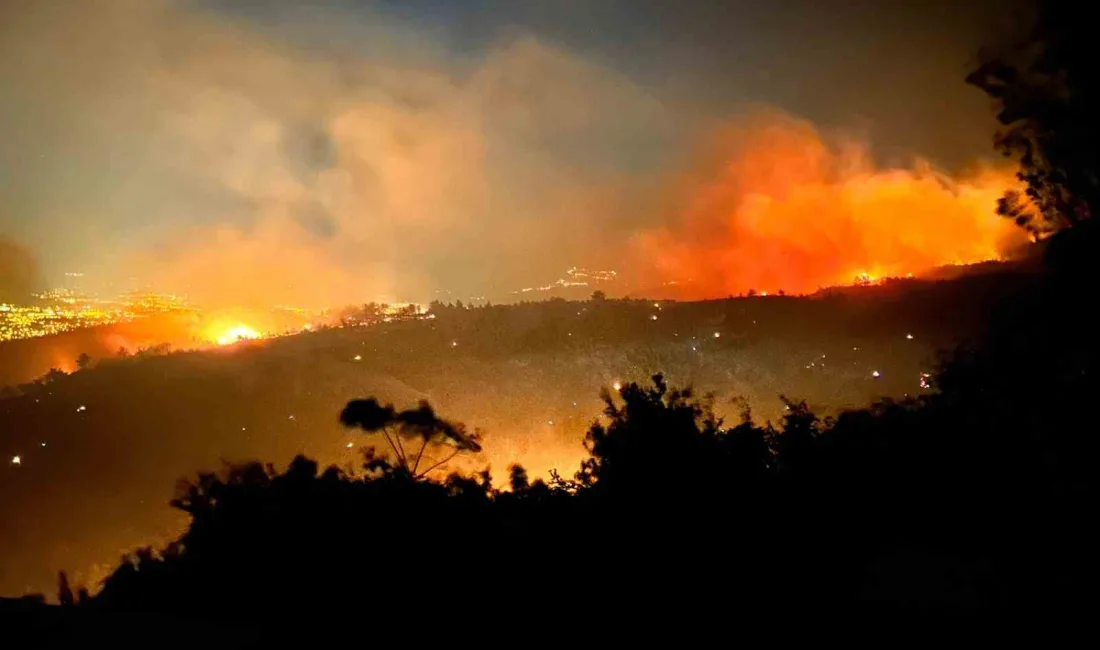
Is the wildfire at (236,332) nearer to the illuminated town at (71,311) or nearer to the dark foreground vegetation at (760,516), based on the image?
the illuminated town at (71,311)

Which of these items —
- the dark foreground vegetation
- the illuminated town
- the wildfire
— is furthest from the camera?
the wildfire

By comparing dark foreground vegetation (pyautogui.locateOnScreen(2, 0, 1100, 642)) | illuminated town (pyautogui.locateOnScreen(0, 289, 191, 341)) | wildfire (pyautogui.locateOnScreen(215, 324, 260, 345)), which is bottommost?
dark foreground vegetation (pyautogui.locateOnScreen(2, 0, 1100, 642))

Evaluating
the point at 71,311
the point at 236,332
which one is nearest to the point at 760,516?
the point at 236,332

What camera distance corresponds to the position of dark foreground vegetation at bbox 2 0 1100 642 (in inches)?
251

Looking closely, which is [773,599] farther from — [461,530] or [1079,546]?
[461,530]

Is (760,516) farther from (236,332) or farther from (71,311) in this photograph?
(71,311)

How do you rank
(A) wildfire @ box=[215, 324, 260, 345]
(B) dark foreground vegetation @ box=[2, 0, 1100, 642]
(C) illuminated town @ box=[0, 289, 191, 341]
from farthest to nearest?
Result: 1. (A) wildfire @ box=[215, 324, 260, 345]
2. (C) illuminated town @ box=[0, 289, 191, 341]
3. (B) dark foreground vegetation @ box=[2, 0, 1100, 642]

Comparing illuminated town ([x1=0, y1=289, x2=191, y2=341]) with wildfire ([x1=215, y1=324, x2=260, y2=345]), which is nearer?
illuminated town ([x1=0, y1=289, x2=191, y2=341])

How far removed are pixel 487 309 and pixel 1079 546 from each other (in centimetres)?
2534

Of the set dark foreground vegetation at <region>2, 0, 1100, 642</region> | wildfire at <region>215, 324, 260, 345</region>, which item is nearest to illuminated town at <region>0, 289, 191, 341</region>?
wildfire at <region>215, 324, 260, 345</region>

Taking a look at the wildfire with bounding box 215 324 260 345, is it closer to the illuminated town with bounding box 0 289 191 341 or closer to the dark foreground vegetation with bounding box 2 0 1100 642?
the illuminated town with bounding box 0 289 191 341

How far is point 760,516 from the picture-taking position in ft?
26.2

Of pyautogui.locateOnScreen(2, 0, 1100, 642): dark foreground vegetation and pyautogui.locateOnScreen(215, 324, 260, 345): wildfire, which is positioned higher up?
pyautogui.locateOnScreen(215, 324, 260, 345): wildfire

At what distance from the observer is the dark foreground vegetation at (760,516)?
6.37 meters
